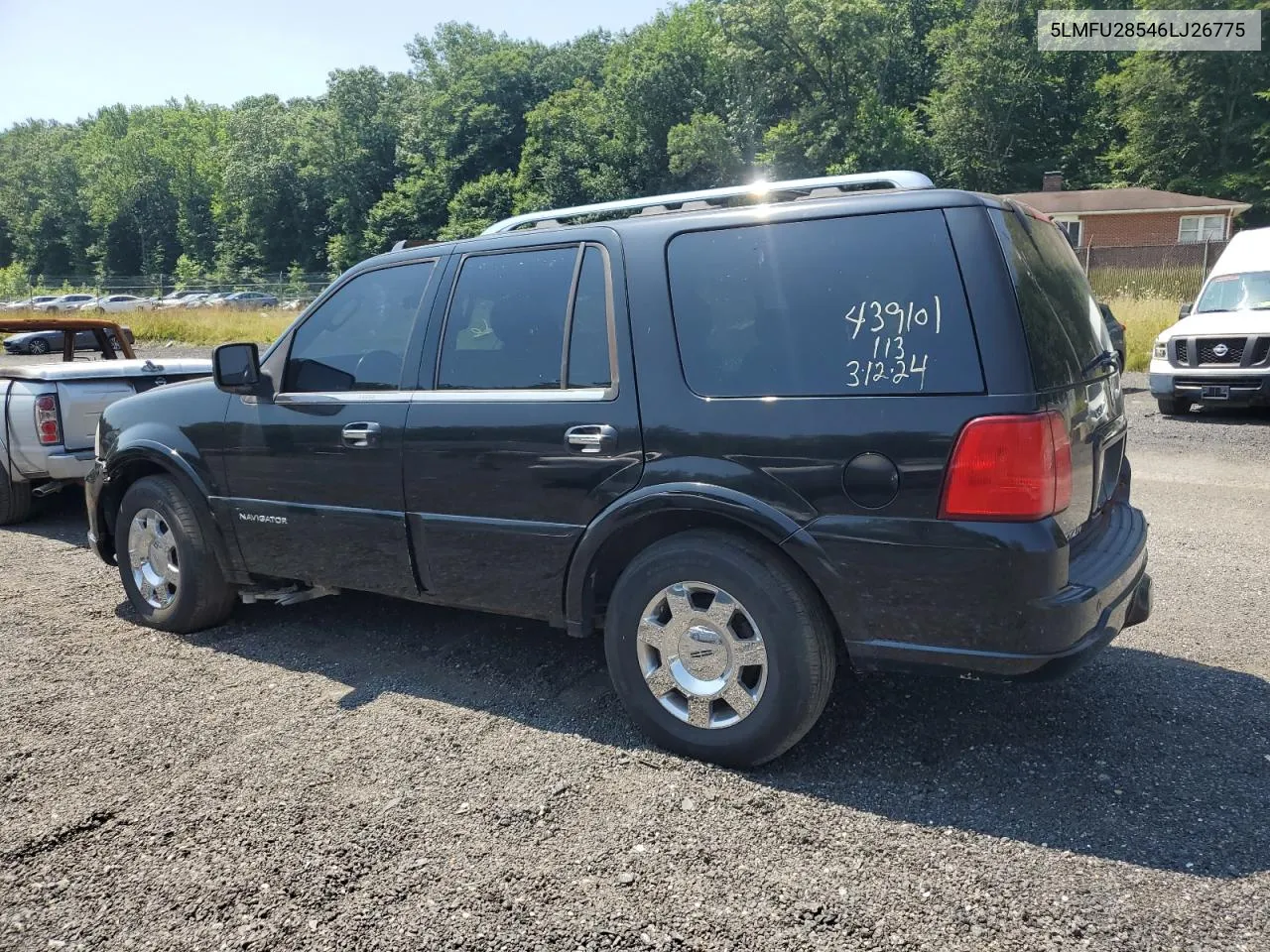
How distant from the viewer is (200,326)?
29000 millimetres

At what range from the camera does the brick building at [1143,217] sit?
3962cm

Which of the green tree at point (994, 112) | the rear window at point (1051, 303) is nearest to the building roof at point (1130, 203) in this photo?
the green tree at point (994, 112)

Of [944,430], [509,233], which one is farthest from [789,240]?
[509,233]

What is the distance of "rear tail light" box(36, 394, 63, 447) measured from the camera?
688 centimetres

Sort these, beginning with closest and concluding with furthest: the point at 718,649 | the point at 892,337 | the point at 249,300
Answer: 1. the point at 892,337
2. the point at 718,649
3. the point at 249,300

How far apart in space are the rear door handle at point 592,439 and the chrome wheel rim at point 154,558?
2480 millimetres

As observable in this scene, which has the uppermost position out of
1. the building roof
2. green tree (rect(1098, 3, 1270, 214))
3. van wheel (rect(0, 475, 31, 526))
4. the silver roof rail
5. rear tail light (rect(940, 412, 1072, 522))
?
green tree (rect(1098, 3, 1270, 214))

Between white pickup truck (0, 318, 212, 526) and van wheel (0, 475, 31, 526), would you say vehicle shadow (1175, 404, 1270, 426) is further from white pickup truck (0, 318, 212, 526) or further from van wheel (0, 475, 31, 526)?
van wheel (0, 475, 31, 526)

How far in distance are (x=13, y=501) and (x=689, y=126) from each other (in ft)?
176

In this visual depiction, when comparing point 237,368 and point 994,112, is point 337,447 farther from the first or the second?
point 994,112

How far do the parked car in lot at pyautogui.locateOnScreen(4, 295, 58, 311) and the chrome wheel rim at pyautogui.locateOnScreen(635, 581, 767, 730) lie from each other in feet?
173

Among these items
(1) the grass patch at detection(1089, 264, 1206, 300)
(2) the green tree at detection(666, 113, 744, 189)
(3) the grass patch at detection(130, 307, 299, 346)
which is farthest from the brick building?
(3) the grass patch at detection(130, 307, 299, 346)

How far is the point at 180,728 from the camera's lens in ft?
12.4

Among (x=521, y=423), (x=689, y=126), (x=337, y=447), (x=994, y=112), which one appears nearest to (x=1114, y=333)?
(x=521, y=423)
